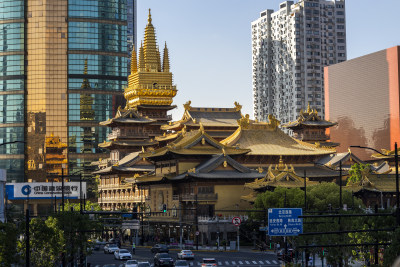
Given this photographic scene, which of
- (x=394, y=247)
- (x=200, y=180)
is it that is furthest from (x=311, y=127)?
(x=394, y=247)

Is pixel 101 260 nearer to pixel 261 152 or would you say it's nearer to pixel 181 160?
pixel 181 160

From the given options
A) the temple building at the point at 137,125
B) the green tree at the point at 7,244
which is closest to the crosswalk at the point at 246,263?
the green tree at the point at 7,244

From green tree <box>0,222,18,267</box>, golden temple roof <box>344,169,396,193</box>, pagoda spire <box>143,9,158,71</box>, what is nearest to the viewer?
green tree <box>0,222,18,267</box>

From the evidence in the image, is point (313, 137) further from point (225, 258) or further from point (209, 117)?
point (225, 258)

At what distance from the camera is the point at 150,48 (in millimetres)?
177250

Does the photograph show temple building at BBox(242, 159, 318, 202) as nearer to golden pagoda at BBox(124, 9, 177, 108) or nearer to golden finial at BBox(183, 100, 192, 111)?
golden finial at BBox(183, 100, 192, 111)

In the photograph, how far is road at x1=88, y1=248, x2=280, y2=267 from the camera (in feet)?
276

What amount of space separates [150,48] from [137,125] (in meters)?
20.1

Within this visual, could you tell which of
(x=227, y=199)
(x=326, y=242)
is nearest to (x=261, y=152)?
(x=227, y=199)

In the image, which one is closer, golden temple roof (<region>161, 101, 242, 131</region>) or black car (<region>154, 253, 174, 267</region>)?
black car (<region>154, 253, 174, 267</region>)

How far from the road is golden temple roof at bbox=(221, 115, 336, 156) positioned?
31024mm

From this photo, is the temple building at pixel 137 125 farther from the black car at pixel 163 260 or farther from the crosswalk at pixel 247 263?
the black car at pixel 163 260

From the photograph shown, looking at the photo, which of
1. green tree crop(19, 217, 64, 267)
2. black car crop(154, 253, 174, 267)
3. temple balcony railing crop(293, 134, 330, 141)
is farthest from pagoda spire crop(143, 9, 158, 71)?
green tree crop(19, 217, 64, 267)

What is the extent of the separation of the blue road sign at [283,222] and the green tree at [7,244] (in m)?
16.9
